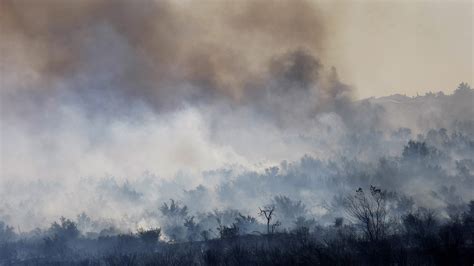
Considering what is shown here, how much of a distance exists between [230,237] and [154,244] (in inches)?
1050

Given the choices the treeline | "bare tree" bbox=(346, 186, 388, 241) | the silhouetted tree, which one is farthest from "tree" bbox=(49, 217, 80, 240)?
"bare tree" bbox=(346, 186, 388, 241)

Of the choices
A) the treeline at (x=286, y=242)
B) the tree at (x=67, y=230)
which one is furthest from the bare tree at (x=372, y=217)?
the tree at (x=67, y=230)

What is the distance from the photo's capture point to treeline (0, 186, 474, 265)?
29.1 meters

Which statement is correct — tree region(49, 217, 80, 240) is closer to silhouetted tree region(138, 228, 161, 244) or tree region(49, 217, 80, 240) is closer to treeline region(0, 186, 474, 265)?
treeline region(0, 186, 474, 265)

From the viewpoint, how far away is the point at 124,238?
91.8m

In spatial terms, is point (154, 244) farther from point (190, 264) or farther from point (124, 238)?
point (190, 264)

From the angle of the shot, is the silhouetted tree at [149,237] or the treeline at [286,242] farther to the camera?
the silhouetted tree at [149,237]

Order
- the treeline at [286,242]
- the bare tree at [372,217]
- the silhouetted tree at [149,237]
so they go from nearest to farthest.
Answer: the treeline at [286,242] → the bare tree at [372,217] → the silhouetted tree at [149,237]

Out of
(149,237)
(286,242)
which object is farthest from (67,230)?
(286,242)

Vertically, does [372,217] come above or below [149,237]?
above

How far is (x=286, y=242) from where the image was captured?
60.6 meters

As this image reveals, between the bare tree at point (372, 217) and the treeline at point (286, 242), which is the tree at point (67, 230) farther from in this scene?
the bare tree at point (372, 217)

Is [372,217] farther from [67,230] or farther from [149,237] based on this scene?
[67,230]

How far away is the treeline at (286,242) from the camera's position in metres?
29.1
